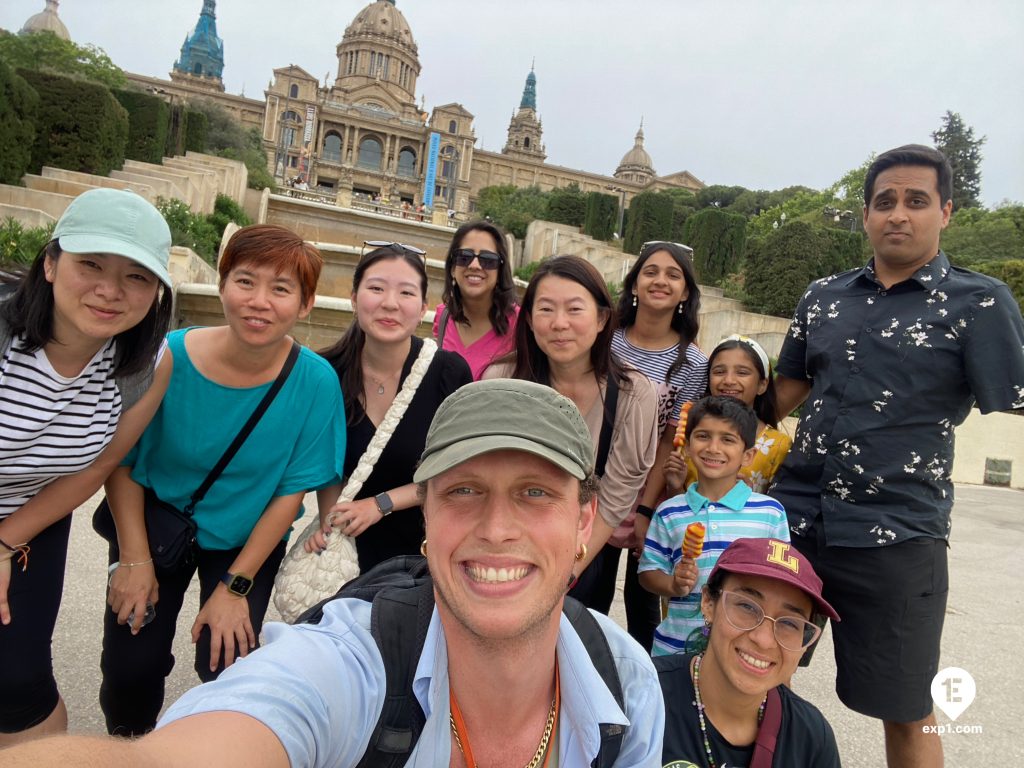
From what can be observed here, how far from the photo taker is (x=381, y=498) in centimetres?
249

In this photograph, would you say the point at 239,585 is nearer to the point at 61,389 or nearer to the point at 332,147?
the point at 61,389

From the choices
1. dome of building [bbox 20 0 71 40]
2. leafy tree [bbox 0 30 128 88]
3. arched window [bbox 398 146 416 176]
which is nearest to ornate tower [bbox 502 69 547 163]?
arched window [bbox 398 146 416 176]

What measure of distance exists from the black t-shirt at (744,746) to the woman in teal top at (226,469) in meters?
1.50

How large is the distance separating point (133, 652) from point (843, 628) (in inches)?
104

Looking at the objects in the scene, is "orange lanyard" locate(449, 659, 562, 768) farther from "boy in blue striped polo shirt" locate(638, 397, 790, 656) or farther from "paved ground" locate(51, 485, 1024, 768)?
"paved ground" locate(51, 485, 1024, 768)

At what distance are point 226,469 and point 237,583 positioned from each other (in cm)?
42

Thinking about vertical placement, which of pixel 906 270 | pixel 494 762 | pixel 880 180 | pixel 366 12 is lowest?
pixel 494 762

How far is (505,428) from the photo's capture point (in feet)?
4.48

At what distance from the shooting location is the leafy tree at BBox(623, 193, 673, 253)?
21891mm

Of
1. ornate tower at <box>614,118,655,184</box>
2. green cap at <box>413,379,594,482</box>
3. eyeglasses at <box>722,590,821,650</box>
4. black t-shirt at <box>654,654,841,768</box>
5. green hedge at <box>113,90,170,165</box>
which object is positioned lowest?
black t-shirt at <box>654,654,841,768</box>

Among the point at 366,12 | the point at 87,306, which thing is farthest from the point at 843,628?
the point at 366,12

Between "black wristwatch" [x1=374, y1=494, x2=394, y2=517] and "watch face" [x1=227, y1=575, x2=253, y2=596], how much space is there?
1.74 feet

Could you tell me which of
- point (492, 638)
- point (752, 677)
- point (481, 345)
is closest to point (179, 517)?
point (492, 638)

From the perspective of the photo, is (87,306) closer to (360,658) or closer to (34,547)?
(34,547)
